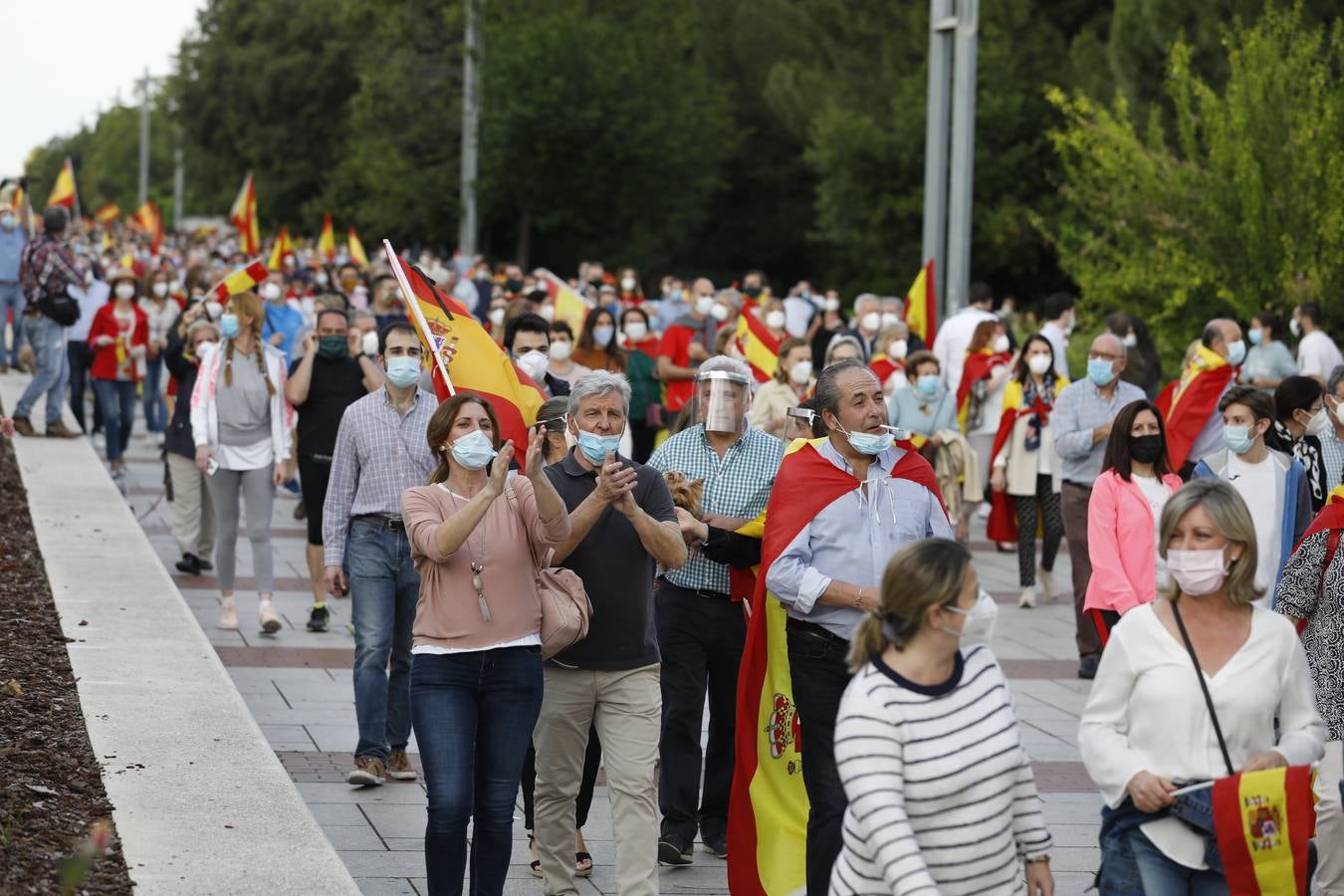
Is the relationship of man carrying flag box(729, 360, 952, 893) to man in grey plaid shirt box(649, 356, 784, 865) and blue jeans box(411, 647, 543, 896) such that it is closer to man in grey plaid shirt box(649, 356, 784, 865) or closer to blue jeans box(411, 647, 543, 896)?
man in grey plaid shirt box(649, 356, 784, 865)

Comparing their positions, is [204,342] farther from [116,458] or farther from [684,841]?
[684,841]

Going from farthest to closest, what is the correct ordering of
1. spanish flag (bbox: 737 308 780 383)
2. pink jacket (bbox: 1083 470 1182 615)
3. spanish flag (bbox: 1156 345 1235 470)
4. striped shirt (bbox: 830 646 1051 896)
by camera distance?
spanish flag (bbox: 737 308 780 383) → spanish flag (bbox: 1156 345 1235 470) → pink jacket (bbox: 1083 470 1182 615) → striped shirt (bbox: 830 646 1051 896)

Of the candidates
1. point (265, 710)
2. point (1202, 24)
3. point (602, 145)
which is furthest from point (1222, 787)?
point (602, 145)

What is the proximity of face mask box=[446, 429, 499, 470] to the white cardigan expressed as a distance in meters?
2.29

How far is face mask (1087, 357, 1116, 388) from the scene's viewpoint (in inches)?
462

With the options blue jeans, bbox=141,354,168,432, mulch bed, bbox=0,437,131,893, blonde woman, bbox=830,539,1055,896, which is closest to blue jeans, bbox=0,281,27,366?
blue jeans, bbox=141,354,168,432

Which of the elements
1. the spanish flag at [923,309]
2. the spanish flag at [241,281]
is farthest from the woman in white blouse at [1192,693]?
the spanish flag at [923,309]

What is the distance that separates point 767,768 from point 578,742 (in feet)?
2.43

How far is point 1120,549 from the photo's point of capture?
333 inches

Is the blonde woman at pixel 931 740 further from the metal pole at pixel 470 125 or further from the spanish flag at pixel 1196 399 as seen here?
the metal pole at pixel 470 125

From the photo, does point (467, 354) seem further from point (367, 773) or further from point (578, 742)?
point (578, 742)

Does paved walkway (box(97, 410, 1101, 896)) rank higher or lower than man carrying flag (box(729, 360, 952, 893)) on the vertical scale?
lower

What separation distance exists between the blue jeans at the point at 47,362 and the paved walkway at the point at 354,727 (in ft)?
7.55

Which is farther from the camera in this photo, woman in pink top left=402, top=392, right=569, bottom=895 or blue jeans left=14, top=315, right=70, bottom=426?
blue jeans left=14, top=315, right=70, bottom=426
